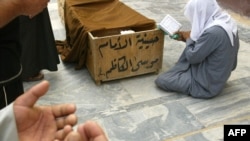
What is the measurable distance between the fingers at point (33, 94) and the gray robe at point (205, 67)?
1.45m

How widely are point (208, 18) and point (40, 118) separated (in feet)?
5.24

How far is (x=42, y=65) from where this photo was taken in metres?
2.49

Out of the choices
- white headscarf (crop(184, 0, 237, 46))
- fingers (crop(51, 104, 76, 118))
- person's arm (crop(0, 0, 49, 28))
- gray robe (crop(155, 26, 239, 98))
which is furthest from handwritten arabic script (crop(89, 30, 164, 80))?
fingers (crop(51, 104, 76, 118))

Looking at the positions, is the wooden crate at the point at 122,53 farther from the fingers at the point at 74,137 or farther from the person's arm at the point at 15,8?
the fingers at the point at 74,137

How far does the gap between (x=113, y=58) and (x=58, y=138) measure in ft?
4.98

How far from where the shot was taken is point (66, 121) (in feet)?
3.06

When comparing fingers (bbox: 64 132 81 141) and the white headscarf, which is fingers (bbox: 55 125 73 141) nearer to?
fingers (bbox: 64 132 81 141)

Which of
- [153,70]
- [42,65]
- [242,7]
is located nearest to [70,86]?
[42,65]

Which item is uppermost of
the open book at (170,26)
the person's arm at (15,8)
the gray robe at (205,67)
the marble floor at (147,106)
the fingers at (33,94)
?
the person's arm at (15,8)

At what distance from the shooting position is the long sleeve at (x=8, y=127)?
865 millimetres

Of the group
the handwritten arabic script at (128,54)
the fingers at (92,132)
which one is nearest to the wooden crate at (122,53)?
the handwritten arabic script at (128,54)

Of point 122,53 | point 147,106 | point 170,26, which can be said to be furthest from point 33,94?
point 170,26

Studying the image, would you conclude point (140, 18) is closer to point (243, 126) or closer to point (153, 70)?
point (153, 70)

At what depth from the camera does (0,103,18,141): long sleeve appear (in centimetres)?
87
